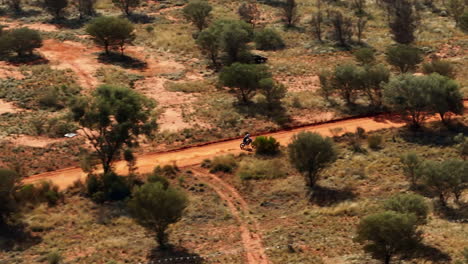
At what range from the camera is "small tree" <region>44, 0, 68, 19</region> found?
83.9 m

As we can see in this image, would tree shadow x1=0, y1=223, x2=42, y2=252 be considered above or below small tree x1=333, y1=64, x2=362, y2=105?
below

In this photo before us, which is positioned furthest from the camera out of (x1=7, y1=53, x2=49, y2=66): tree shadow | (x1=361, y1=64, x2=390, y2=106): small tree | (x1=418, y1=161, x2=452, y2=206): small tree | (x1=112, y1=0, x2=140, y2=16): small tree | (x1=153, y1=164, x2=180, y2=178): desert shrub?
(x1=112, y1=0, x2=140, y2=16): small tree

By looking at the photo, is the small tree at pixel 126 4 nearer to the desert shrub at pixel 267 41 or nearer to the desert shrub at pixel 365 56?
the desert shrub at pixel 267 41

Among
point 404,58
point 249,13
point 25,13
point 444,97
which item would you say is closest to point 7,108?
point 25,13

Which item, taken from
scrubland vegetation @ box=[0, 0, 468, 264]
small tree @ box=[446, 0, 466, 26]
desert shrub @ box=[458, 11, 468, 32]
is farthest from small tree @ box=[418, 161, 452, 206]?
small tree @ box=[446, 0, 466, 26]

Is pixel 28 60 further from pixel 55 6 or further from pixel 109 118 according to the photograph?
pixel 109 118

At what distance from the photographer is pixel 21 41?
70.1 metres

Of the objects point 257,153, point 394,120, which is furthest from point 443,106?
point 257,153

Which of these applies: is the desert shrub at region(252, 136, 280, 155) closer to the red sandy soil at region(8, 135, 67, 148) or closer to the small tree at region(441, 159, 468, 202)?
the small tree at region(441, 159, 468, 202)

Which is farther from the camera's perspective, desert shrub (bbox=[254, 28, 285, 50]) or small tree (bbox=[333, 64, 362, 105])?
desert shrub (bbox=[254, 28, 285, 50])

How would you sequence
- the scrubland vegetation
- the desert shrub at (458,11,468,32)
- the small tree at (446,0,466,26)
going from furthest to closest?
the small tree at (446,0,466,26) → the desert shrub at (458,11,468,32) → the scrubland vegetation

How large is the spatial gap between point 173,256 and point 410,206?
1459cm

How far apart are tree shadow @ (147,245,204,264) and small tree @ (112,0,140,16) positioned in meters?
56.5

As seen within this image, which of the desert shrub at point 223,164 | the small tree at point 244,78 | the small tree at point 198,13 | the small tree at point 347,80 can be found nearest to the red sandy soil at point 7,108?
the small tree at point 244,78
